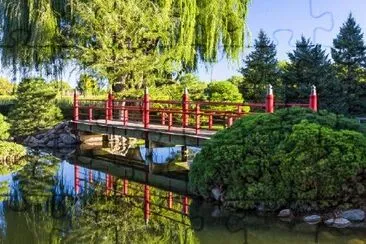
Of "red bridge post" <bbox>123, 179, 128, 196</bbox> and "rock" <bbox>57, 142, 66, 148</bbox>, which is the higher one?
"rock" <bbox>57, 142, 66, 148</bbox>

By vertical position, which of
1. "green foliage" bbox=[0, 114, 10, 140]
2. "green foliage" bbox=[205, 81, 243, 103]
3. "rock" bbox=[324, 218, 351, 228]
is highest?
"green foliage" bbox=[205, 81, 243, 103]

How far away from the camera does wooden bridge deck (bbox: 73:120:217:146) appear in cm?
908

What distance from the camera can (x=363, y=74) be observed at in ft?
55.0

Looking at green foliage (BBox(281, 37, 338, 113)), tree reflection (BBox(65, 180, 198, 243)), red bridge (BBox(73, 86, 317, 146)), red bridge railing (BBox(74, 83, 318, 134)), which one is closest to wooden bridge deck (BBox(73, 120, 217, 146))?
red bridge (BBox(73, 86, 317, 146))

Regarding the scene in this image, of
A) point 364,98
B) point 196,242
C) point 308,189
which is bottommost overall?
point 196,242

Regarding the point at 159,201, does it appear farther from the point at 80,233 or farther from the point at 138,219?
the point at 80,233

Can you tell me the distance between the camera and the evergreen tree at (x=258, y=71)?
17.3 meters

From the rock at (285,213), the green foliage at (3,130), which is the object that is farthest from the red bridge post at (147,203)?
the green foliage at (3,130)

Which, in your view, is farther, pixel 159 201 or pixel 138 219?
pixel 159 201

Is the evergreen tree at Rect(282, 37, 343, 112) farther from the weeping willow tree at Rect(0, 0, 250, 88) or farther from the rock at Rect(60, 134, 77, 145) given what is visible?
the rock at Rect(60, 134, 77, 145)

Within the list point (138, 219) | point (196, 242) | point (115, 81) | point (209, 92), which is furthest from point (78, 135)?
point (196, 242)

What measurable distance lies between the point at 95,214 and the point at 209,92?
9758 mm

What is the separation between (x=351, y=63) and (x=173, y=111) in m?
9.66

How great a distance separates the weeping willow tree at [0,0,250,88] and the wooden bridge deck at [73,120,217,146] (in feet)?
6.70
